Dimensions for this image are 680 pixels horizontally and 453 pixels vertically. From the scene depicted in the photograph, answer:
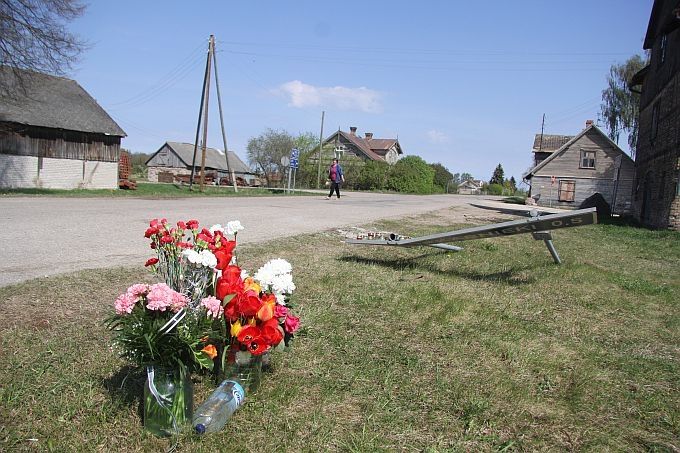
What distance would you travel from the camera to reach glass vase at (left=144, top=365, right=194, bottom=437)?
2.39 meters

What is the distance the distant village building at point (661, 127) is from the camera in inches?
632

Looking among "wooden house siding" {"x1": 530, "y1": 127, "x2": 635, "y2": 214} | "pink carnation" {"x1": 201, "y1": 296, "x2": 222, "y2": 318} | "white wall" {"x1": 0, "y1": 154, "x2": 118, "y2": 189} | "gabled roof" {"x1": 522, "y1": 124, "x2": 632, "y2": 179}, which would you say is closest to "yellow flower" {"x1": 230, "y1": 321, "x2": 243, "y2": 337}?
"pink carnation" {"x1": 201, "y1": 296, "x2": 222, "y2": 318}

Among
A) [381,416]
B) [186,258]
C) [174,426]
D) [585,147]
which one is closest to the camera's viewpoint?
[174,426]

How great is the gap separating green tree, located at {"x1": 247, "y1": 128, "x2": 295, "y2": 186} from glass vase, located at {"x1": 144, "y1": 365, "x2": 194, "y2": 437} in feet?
222

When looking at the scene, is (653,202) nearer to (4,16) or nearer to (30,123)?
(4,16)

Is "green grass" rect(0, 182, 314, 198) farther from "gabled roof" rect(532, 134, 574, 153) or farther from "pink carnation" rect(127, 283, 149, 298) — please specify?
"gabled roof" rect(532, 134, 574, 153)

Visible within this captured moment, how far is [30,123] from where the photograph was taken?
1146 inches

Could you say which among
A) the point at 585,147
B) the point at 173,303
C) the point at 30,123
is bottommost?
the point at 173,303

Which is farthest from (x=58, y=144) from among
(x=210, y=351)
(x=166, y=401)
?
(x=166, y=401)

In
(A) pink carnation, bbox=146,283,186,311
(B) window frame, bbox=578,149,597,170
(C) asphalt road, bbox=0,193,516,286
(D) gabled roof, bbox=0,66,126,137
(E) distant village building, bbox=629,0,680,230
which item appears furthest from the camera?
(B) window frame, bbox=578,149,597,170

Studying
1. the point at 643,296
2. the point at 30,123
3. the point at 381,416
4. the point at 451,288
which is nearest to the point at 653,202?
the point at 643,296

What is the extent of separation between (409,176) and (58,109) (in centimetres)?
3847

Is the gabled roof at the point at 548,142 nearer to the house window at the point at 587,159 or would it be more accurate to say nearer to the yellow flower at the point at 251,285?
the house window at the point at 587,159

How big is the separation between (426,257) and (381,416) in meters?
4.81
